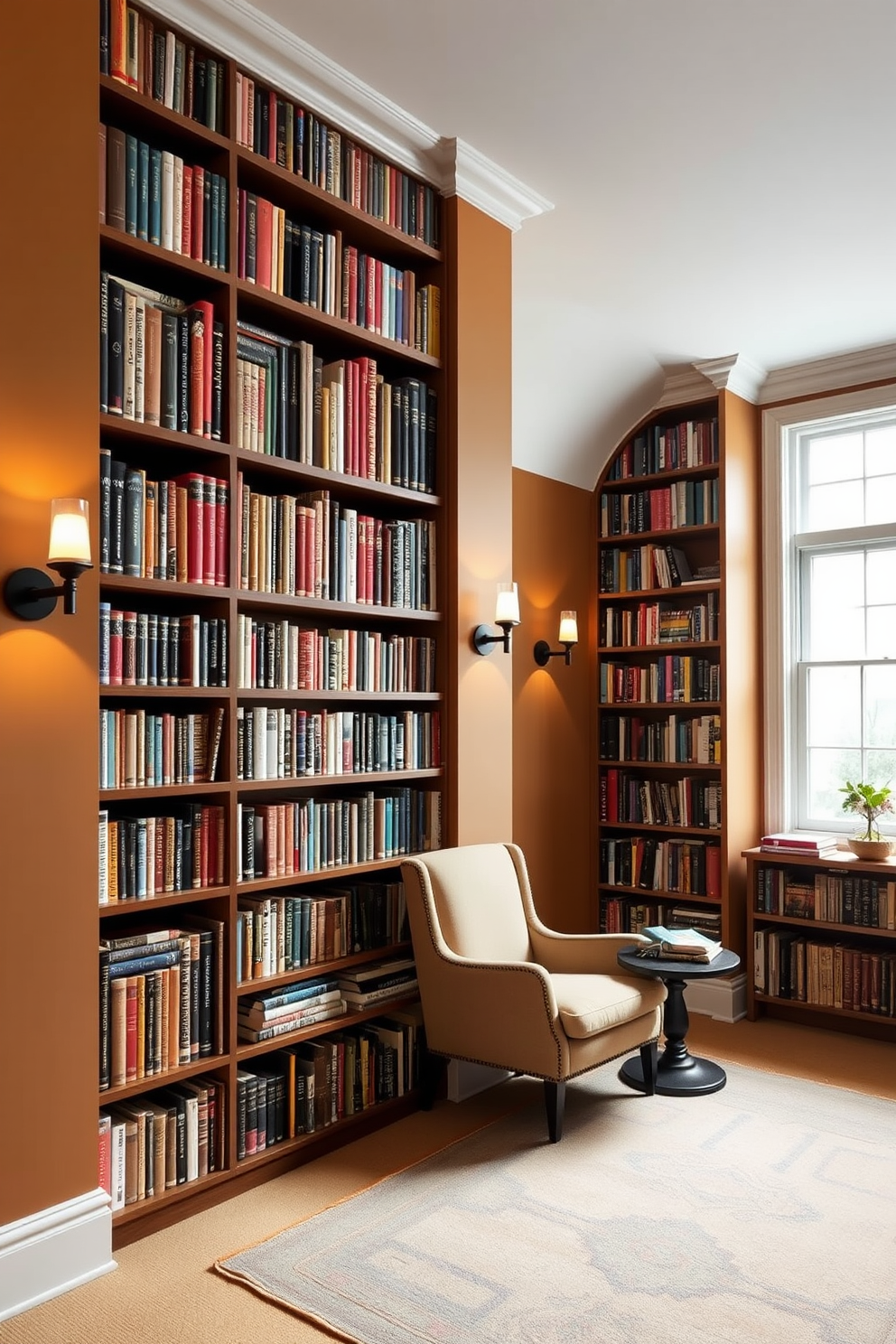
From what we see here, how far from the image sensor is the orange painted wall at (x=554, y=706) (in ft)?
16.1

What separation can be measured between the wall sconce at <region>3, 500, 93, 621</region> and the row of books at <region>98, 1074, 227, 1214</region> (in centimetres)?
127

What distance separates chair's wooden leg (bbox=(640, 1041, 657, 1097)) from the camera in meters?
3.64

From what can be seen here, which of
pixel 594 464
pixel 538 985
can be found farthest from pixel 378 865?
pixel 594 464

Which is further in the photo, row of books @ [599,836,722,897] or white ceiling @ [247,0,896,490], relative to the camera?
row of books @ [599,836,722,897]

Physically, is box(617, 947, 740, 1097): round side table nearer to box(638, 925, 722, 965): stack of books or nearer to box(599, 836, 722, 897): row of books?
box(638, 925, 722, 965): stack of books

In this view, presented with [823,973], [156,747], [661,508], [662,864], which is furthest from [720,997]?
[156,747]

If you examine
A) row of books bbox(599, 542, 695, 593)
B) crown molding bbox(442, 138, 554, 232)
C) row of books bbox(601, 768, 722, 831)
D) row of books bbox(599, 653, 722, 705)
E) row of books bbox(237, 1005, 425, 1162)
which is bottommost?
row of books bbox(237, 1005, 425, 1162)

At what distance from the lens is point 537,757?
5012mm

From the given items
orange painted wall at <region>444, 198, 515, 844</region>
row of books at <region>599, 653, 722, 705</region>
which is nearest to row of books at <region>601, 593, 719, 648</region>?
row of books at <region>599, 653, 722, 705</region>

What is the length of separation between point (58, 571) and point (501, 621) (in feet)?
5.55

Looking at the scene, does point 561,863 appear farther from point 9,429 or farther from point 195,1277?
point 9,429

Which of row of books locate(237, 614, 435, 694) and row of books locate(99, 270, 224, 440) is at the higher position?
row of books locate(99, 270, 224, 440)

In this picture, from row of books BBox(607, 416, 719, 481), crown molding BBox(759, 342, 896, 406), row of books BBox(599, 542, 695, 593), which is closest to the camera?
crown molding BBox(759, 342, 896, 406)

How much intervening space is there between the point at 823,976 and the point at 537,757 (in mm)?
1600
